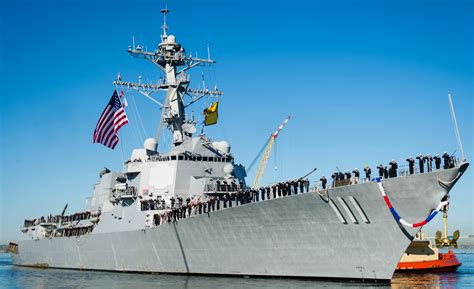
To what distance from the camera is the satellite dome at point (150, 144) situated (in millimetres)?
29109

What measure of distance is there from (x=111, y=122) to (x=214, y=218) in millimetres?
9770

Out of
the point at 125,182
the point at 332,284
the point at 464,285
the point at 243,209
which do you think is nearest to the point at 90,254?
the point at 125,182

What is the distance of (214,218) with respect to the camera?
21.4 meters

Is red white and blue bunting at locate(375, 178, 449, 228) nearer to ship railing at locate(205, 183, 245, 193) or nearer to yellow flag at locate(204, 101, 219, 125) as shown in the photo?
ship railing at locate(205, 183, 245, 193)

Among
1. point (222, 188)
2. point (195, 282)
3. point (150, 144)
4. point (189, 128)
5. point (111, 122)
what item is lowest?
point (195, 282)

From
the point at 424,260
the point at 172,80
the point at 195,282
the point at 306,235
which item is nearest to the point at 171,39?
the point at 172,80

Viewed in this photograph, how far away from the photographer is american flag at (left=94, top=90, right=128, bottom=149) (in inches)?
1101

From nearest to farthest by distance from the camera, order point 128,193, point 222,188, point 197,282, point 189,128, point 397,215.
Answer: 1. point 397,215
2. point 197,282
3. point 222,188
4. point 128,193
5. point 189,128

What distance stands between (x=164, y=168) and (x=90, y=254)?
7.72 m

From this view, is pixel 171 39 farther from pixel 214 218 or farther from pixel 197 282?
pixel 197 282

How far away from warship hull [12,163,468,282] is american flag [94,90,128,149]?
546 centimetres

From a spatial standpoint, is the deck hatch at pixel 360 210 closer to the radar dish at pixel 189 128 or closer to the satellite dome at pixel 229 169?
the satellite dome at pixel 229 169

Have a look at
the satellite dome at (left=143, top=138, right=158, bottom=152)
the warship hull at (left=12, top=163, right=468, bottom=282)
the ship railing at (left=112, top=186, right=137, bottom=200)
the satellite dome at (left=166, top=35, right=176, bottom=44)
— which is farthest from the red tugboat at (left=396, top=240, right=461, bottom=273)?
the satellite dome at (left=166, top=35, right=176, bottom=44)

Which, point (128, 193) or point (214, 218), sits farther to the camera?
point (128, 193)
